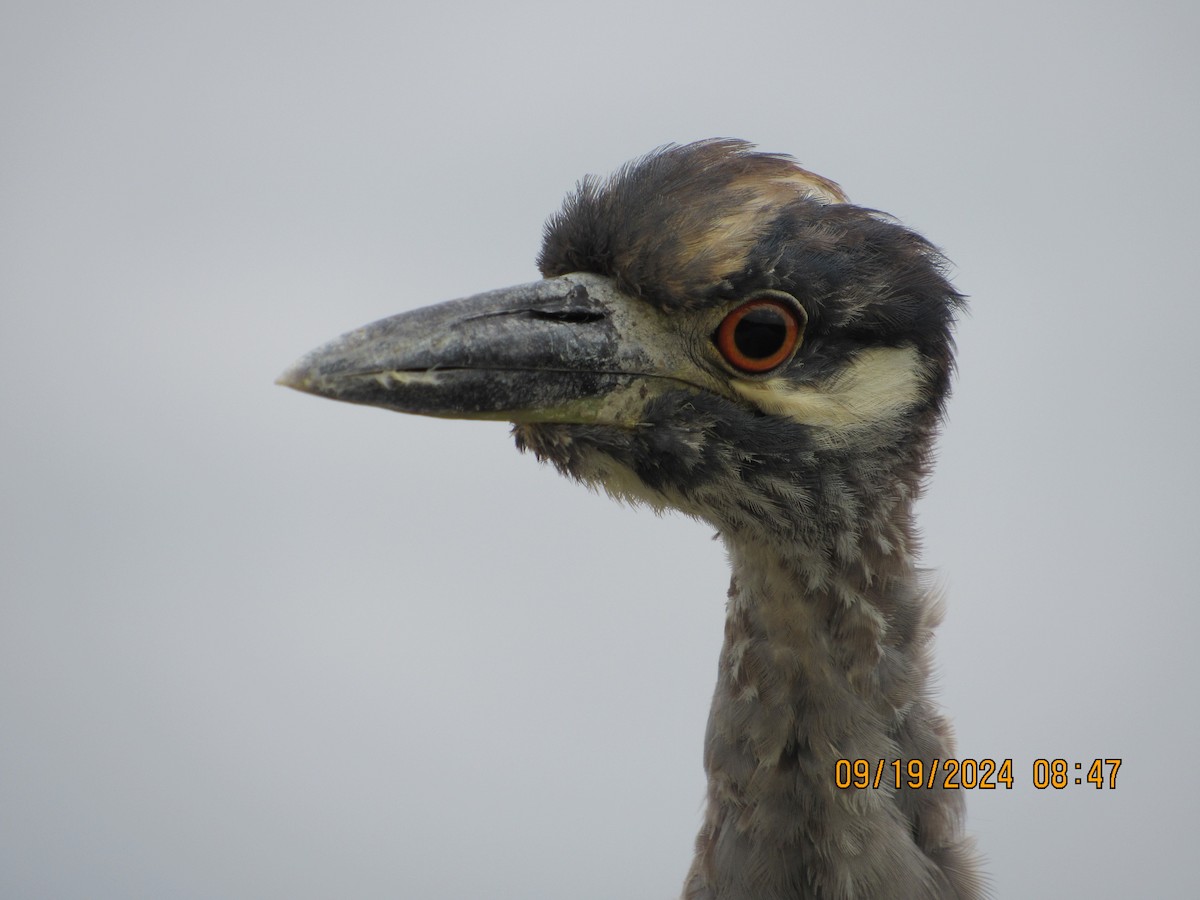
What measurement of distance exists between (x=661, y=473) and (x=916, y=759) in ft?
3.45

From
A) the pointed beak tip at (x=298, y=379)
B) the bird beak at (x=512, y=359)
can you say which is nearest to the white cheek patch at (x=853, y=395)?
the bird beak at (x=512, y=359)

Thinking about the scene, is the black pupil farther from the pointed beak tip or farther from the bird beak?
the pointed beak tip

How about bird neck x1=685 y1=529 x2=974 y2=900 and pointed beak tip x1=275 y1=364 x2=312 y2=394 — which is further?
bird neck x1=685 y1=529 x2=974 y2=900

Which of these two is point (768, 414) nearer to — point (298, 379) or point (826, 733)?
point (826, 733)

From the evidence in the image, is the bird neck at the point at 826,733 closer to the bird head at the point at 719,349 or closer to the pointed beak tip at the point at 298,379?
the bird head at the point at 719,349

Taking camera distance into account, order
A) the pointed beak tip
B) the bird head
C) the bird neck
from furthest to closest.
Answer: the bird neck
the bird head
the pointed beak tip

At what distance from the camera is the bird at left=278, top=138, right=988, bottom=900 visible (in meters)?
2.49

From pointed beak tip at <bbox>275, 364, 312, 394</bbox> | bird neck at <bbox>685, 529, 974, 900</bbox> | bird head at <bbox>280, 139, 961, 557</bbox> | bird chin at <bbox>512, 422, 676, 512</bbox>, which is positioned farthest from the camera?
bird neck at <bbox>685, 529, 974, 900</bbox>

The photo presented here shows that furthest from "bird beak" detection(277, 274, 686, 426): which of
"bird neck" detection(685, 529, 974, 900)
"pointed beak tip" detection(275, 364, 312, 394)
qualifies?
"bird neck" detection(685, 529, 974, 900)

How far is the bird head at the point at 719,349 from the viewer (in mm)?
2490

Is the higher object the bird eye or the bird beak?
the bird eye

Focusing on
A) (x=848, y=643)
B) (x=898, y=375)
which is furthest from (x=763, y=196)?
(x=848, y=643)

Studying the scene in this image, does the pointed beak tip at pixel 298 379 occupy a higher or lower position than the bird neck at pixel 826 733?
higher

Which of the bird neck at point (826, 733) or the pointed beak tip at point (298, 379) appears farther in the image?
the bird neck at point (826, 733)
